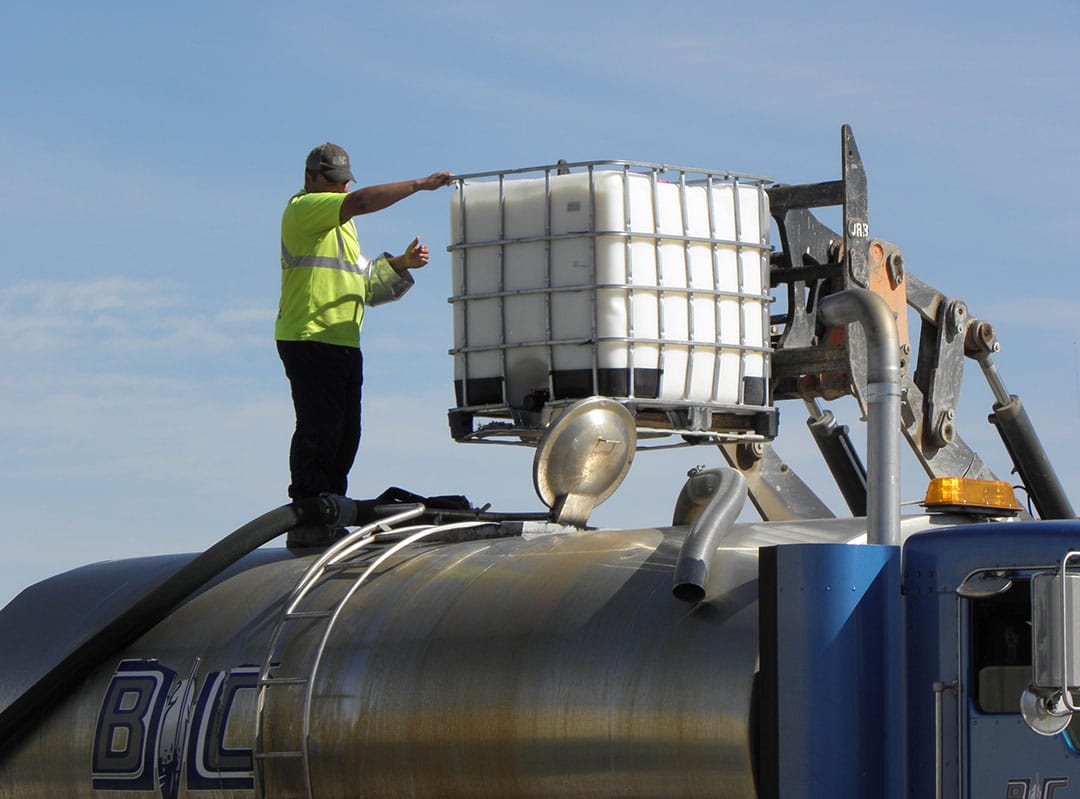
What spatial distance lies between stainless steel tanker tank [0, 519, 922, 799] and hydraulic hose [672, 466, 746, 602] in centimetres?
7

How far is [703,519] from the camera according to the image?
635 centimetres

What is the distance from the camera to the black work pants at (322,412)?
8719 mm

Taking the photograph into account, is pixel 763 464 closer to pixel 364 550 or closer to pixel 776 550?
pixel 364 550

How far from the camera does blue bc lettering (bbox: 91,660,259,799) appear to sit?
7156 millimetres

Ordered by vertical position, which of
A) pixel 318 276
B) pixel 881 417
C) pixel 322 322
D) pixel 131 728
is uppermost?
pixel 318 276

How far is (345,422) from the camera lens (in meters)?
9.09

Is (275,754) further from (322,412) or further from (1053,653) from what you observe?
(1053,653)

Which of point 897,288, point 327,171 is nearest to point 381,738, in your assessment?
point 327,171

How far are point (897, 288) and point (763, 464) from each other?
1285 millimetres

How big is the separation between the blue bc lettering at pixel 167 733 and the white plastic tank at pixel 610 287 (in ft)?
6.75

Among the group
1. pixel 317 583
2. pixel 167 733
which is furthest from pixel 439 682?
pixel 167 733

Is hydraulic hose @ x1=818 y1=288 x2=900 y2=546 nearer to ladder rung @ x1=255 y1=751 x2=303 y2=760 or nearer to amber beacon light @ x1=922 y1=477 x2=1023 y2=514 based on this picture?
amber beacon light @ x1=922 y1=477 x2=1023 y2=514

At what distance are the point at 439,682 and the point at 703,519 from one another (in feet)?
3.84

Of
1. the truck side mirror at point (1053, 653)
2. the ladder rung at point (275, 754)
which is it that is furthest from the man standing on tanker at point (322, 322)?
the truck side mirror at point (1053, 653)
